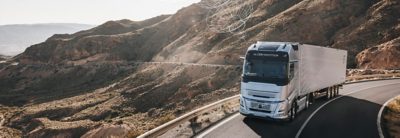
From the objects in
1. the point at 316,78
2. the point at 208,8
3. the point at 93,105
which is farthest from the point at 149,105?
the point at 208,8

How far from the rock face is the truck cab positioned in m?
43.7

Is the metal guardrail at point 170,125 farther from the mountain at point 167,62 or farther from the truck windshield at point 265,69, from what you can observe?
the truck windshield at point 265,69

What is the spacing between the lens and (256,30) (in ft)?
262

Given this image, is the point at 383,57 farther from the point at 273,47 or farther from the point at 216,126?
the point at 216,126

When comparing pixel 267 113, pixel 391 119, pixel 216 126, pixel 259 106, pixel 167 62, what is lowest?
pixel 167 62

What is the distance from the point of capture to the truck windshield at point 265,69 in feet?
47.0

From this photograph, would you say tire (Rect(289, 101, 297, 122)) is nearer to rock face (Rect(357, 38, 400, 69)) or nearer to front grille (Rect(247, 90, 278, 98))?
front grille (Rect(247, 90, 278, 98))

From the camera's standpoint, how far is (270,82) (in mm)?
14070

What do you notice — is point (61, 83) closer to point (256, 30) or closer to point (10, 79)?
point (10, 79)

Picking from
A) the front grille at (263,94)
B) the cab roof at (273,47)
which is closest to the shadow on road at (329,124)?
the front grille at (263,94)

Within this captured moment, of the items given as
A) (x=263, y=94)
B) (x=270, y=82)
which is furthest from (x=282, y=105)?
(x=270, y=82)

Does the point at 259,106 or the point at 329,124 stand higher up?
the point at 259,106

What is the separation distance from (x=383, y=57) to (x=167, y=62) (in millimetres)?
48425

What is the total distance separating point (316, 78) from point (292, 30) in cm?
5626
